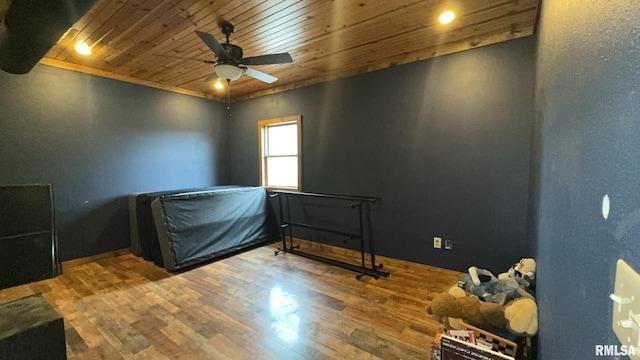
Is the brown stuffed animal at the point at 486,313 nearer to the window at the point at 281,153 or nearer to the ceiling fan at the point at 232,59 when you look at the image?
the ceiling fan at the point at 232,59

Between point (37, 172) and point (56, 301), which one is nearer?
point (56, 301)

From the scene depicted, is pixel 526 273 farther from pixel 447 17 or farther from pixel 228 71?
pixel 228 71

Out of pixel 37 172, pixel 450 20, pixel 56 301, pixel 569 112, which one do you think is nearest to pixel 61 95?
pixel 37 172

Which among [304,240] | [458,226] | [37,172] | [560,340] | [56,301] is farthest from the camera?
[304,240]

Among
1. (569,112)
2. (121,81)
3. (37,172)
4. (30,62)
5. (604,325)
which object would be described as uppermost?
(121,81)

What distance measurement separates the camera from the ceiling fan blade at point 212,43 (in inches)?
80.5

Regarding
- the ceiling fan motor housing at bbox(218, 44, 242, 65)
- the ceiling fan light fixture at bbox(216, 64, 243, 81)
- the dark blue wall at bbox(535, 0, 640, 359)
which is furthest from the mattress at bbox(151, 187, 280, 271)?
the dark blue wall at bbox(535, 0, 640, 359)

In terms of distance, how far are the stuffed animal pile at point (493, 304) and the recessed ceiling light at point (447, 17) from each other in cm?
200

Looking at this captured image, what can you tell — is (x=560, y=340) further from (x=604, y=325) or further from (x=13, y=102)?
(x=13, y=102)

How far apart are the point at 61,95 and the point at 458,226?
195 inches

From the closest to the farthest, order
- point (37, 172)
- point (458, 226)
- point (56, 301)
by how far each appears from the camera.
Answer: point (56, 301) < point (458, 226) < point (37, 172)

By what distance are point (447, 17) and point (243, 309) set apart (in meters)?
3.07

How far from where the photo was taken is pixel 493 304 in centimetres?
151

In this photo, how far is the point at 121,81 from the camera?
379 centimetres
